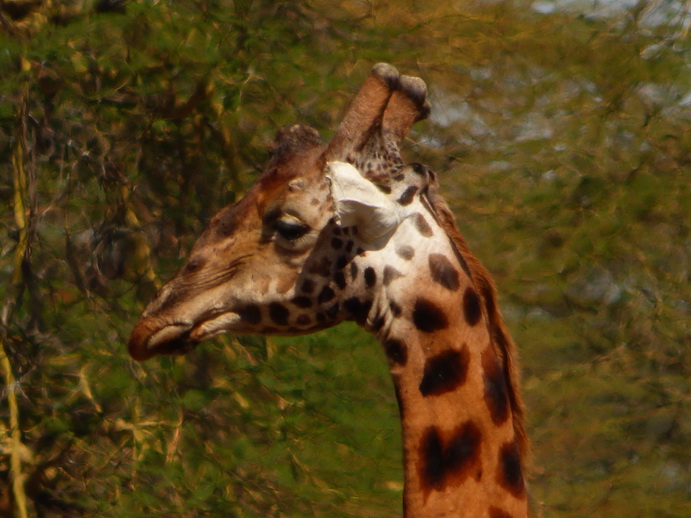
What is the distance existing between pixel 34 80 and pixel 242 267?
2974 millimetres

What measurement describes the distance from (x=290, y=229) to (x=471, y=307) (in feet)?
1.81

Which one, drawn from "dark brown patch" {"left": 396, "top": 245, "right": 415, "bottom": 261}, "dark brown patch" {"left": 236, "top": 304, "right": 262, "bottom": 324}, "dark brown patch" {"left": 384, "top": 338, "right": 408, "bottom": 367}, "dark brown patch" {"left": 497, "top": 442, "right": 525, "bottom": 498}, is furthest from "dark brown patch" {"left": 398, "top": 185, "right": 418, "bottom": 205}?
"dark brown patch" {"left": 497, "top": 442, "right": 525, "bottom": 498}

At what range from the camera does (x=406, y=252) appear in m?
2.67

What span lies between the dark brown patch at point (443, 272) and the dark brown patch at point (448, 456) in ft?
1.22

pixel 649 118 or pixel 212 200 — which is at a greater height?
pixel 649 118

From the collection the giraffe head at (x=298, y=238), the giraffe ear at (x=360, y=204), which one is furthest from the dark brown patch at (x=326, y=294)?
the giraffe ear at (x=360, y=204)

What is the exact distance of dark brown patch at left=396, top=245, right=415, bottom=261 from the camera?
267 centimetres

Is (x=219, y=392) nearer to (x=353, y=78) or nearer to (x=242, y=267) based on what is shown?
(x=353, y=78)

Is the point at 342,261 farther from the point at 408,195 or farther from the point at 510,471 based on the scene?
the point at 510,471

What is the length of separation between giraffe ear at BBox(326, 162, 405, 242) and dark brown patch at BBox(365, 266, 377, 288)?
9 centimetres

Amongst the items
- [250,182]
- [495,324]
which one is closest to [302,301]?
[495,324]

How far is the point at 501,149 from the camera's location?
6.65 meters

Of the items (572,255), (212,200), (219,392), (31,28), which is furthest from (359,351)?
(31,28)

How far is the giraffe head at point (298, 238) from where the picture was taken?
2.70 metres
